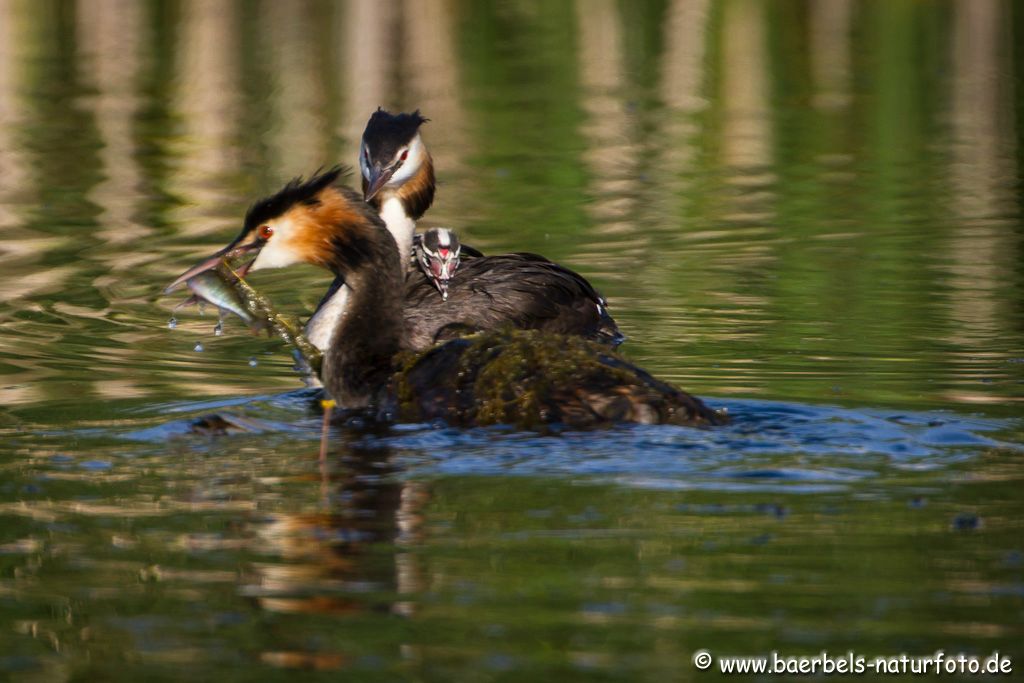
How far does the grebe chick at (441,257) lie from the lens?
11.2 meters

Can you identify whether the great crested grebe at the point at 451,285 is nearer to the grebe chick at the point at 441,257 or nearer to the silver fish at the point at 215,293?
the grebe chick at the point at 441,257

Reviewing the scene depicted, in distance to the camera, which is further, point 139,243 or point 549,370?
point 139,243

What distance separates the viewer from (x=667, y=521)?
22.6 feet

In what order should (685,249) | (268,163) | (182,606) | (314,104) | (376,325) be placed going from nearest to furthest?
1. (182,606)
2. (376,325)
3. (685,249)
4. (268,163)
5. (314,104)

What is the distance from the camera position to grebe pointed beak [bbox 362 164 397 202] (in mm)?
12086

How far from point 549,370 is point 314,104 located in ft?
57.0

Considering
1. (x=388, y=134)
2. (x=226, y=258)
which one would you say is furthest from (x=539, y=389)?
(x=388, y=134)

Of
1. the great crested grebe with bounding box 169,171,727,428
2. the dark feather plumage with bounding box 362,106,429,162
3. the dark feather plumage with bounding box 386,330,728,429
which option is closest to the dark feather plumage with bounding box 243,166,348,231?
the great crested grebe with bounding box 169,171,727,428

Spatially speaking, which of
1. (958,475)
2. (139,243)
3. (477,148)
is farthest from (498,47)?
(958,475)

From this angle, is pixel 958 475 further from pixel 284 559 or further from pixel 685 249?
pixel 685 249

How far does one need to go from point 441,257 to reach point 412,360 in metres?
1.91

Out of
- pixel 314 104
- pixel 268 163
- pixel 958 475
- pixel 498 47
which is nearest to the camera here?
pixel 958 475

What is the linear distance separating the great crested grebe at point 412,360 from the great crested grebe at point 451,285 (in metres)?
0.42

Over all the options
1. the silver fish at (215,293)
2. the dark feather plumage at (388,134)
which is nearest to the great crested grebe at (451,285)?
the dark feather plumage at (388,134)
